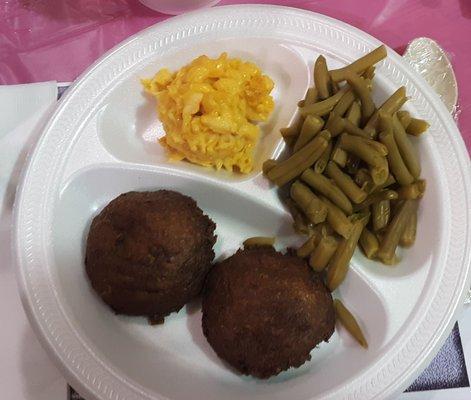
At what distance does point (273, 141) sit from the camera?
1.69 m

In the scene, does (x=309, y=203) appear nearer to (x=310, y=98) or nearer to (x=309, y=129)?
(x=309, y=129)

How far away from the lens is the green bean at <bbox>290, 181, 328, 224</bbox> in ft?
4.96

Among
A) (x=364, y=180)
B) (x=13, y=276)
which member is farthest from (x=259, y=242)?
(x=13, y=276)

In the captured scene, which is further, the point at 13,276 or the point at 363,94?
the point at 13,276

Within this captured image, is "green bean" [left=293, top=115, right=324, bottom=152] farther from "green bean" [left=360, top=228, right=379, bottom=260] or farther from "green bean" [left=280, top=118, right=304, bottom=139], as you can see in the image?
"green bean" [left=360, top=228, right=379, bottom=260]

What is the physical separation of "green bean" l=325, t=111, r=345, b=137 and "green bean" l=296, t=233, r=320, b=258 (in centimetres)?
30

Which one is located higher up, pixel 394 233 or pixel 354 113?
pixel 354 113

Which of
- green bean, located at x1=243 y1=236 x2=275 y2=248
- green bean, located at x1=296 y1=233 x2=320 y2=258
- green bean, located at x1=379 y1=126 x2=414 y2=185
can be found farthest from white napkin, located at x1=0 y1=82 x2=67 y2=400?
green bean, located at x1=379 y1=126 x2=414 y2=185

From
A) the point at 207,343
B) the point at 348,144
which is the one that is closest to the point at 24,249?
the point at 207,343

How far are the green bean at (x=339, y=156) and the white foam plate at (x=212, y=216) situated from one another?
18cm

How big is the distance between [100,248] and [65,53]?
2.84 ft

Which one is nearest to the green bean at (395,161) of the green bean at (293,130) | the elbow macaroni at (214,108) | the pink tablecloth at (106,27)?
the green bean at (293,130)

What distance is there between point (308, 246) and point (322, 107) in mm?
400

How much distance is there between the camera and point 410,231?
1582 mm
